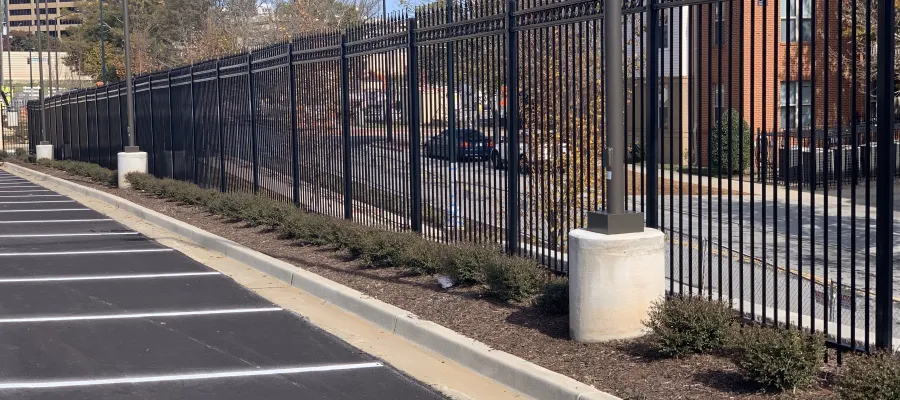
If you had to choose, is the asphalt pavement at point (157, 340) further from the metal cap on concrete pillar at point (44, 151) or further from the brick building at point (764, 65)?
the metal cap on concrete pillar at point (44, 151)

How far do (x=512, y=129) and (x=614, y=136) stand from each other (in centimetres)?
250

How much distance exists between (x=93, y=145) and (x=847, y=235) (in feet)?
76.8

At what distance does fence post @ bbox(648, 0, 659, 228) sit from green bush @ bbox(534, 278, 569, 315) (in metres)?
0.84

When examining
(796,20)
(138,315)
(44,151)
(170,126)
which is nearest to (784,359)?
(796,20)

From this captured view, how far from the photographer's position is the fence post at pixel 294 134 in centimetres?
1448

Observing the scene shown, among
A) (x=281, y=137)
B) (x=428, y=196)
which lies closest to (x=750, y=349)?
(x=428, y=196)

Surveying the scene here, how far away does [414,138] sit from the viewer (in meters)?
11.0

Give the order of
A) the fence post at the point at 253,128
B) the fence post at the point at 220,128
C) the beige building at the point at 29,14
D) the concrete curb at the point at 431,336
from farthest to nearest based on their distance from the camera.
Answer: the beige building at the point at 29,14
the fence post at the point at 220,128
the fence post at the point at 253,128
the concrete curb at the point at 431,336

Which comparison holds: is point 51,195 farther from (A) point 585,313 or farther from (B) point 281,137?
(A) point 585,313

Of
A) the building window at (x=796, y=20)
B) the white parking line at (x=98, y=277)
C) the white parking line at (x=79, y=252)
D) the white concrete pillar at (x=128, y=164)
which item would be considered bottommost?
the white parking line at (x=98, y=277)

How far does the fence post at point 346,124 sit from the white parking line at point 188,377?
582 cm

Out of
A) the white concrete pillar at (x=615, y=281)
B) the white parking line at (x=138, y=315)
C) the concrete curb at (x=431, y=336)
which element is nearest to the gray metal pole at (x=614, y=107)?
the white concrete pillar at (x=615, y=281)

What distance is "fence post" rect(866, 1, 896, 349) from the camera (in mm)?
5387

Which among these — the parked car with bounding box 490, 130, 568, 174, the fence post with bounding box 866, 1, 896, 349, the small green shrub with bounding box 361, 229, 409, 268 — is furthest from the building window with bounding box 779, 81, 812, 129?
the small green shrub with bounding box 361, 229, 409, 268
